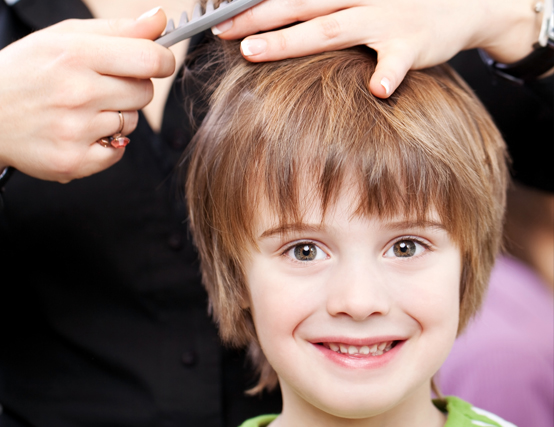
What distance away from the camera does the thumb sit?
2.75ft

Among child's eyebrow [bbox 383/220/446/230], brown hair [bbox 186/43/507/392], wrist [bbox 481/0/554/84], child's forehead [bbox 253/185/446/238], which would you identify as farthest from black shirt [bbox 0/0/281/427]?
wrist [bbox 481/0/554/84]

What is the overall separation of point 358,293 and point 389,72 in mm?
311

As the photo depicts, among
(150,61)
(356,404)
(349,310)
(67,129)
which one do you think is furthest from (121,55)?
(356,404)

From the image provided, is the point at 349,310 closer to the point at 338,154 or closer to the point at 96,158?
the point at 338,154

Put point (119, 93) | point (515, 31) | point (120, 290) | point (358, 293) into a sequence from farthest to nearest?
point (120, 290) → point (515, 31) → point (119, 93) → point (358, 293)

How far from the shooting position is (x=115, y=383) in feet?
3.90

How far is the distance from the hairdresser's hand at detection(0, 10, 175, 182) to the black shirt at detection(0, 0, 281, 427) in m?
0.28

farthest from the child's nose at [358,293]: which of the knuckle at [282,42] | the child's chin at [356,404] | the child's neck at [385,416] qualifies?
the knuckle at [282,42]

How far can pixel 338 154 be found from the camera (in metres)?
0.78

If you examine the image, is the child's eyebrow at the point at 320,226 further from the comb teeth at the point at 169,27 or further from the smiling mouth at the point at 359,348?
the comb teeth at the point at 169,27

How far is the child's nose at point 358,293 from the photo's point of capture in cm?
74

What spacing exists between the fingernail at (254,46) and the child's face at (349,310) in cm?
24

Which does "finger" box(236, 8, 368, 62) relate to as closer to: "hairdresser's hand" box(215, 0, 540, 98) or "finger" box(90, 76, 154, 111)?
"hairdresser's hand" box(215, 0, 540, 98)

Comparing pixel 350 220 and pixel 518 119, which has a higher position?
pixel 350 220
